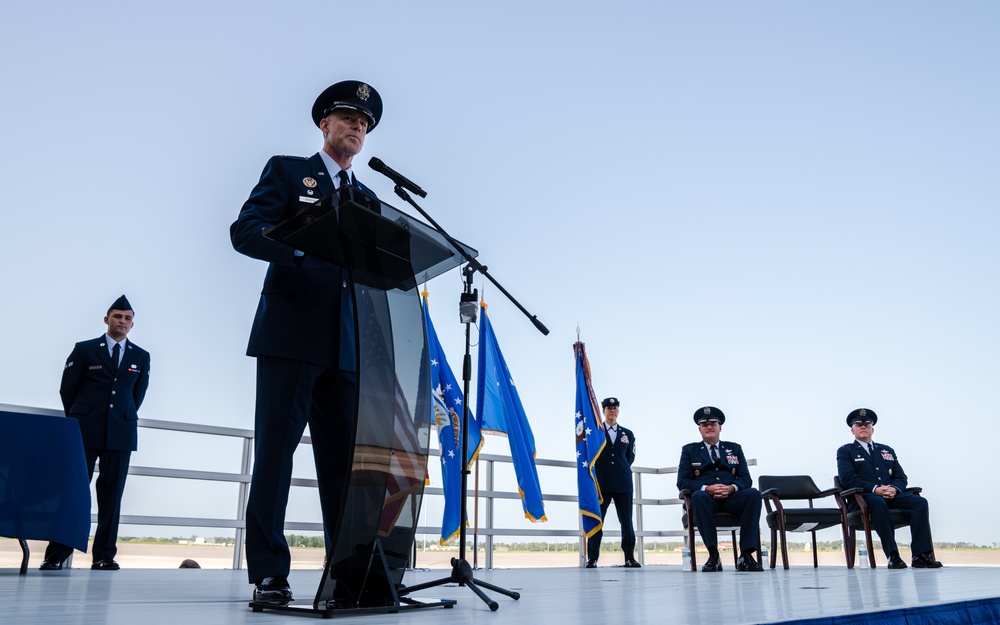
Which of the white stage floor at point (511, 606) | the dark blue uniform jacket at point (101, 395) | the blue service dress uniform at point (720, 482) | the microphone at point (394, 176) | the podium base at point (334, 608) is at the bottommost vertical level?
the white stage floor at point (511, 606)

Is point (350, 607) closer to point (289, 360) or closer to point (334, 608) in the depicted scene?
point (334, 608)

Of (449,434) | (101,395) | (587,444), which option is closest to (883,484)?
(587,444)

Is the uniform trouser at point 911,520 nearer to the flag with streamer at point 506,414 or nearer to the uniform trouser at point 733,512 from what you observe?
the uniform trouser at point 733,512

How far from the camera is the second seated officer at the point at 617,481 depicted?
7.01m

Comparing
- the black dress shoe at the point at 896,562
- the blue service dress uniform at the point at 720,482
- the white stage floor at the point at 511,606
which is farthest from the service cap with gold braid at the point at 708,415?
the white stage floor at the point at 511,606

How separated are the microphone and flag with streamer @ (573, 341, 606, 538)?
17.5 feet

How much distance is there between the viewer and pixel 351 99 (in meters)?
2.00

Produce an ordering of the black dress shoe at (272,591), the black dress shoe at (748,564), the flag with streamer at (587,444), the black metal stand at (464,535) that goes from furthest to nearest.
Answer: the flag with streamer at (587,444) < the black dress shoe at (748,564) < the black metal stand at (464,535) < the black dress shoe at (272,591)

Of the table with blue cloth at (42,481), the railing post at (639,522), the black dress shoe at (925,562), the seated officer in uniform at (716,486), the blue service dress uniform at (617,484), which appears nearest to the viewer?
the table with blue cloth at (42,481)

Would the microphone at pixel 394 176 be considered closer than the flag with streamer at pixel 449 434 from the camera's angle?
Yes

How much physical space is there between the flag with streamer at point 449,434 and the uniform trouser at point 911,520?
3.00 meters

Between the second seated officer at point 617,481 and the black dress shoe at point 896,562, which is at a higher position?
the second seated officer at point 617,481

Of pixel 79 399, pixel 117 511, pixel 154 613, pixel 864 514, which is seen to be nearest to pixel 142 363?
pixel 79 399

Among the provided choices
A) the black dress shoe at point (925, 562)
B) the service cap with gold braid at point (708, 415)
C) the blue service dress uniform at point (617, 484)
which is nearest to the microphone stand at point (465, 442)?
the service cap with gold braid at point (708, 415)
